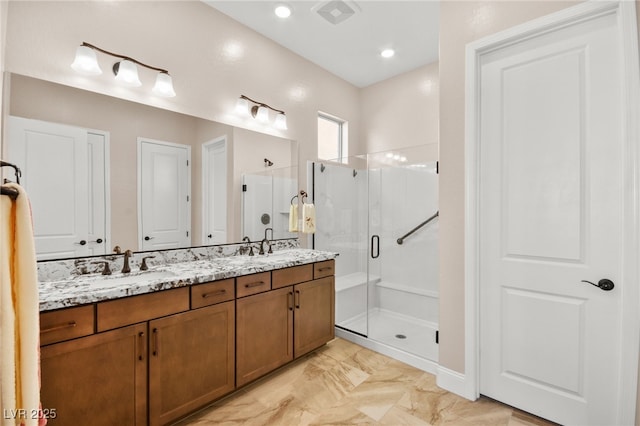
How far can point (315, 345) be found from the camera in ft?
8.52

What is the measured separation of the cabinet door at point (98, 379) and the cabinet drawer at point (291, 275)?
36.1 inches

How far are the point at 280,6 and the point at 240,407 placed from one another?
3040mm

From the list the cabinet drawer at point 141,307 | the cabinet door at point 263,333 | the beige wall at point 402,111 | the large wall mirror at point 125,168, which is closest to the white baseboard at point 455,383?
the cabinet door at point 263,333

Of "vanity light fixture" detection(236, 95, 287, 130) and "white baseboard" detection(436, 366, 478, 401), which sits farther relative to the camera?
"vanity light fixture" detection(236, 95, 287, 130)

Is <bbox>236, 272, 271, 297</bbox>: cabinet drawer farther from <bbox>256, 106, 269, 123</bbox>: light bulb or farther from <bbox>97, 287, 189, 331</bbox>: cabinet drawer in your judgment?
<bbox>256, 106, 269, 123</bbox>: light bulb

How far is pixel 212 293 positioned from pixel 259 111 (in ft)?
5.84

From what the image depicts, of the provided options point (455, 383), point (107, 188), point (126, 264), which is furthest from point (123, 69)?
point (455, 383)

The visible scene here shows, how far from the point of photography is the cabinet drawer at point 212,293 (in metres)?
1.79

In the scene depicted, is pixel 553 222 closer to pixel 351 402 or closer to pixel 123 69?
pixel 351 402

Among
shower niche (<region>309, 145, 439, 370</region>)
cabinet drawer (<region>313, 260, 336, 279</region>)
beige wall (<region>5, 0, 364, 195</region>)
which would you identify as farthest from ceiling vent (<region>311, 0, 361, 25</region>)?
cabinet drawer (<region>313, 260, 336, 279</region>)

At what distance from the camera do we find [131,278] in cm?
183

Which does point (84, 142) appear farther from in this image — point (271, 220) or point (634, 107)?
point (634, 107)

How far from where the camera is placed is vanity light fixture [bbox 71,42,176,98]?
1.84m

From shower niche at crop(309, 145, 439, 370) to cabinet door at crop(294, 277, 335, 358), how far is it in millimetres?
452
